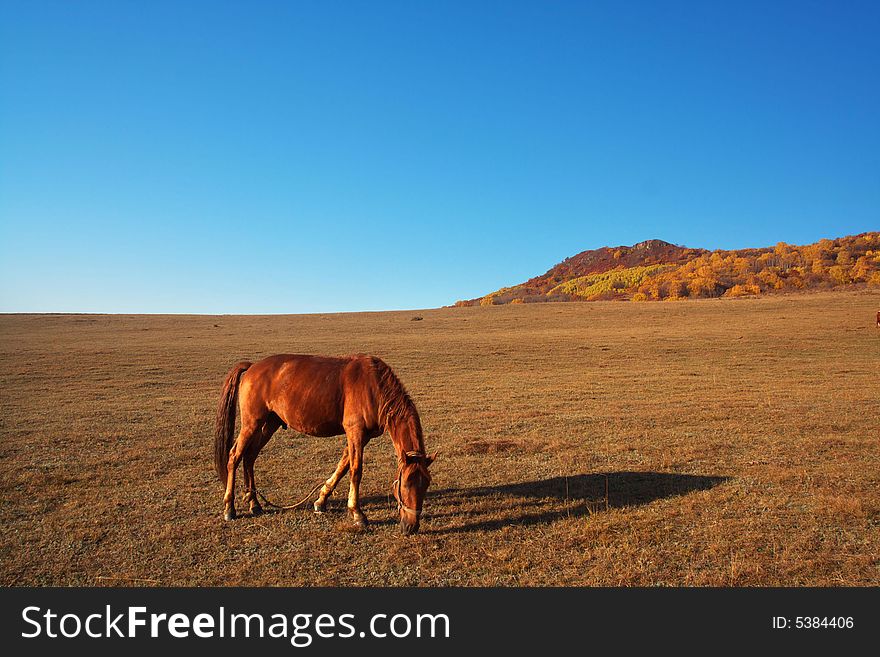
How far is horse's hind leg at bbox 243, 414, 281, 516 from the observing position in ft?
24.3

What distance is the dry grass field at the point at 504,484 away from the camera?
5645mm

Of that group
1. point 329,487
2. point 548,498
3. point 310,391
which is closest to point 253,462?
point 329,487

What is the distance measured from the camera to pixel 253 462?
7.67 meters

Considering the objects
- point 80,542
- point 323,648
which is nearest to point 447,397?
point 80,542

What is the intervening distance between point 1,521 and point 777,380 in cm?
2391

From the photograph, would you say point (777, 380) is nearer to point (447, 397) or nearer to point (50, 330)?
point (447, 397)

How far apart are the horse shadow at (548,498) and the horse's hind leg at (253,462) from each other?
248cm

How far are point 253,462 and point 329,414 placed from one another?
1604mm

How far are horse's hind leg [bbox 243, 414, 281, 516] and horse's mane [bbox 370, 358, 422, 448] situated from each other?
73.3 inches

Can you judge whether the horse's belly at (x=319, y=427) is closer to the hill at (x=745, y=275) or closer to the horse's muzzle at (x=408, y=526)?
the horse's muzzle at (x=408, y=526)

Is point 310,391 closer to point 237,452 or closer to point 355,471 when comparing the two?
point 355,471

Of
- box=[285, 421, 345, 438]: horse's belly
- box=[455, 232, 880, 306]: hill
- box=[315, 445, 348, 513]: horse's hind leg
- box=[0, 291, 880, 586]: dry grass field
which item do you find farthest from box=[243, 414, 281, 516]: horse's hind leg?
box=[455, 232, 880, 306]: hill

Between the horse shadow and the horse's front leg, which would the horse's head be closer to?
the horse shadow

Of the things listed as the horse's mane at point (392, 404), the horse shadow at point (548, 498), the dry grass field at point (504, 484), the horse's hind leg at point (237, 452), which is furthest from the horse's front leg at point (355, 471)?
the horse's hind leg at point (237, 452)
